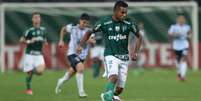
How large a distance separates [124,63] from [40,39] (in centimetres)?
630

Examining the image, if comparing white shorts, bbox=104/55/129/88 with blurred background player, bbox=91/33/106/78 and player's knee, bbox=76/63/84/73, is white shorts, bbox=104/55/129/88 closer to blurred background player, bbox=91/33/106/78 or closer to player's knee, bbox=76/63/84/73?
player's knee, bbox=76/63/84/73

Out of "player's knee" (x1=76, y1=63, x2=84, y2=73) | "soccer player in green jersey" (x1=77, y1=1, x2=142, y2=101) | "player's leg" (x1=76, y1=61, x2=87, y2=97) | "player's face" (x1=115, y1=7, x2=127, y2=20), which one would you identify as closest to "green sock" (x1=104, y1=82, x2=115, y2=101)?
"soccer player in green jersey" (x1=77, y1=1, x2=142, y2=101)

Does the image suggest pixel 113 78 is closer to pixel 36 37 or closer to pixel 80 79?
pixel 80 79

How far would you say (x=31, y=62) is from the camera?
22141mm

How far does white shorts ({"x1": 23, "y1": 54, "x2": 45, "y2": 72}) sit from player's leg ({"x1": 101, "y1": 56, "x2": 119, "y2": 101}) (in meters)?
6.30

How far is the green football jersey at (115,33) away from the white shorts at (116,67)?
0.11 m

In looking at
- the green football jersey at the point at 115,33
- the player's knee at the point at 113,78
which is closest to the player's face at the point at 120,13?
the green football jersey at the point at 115,33

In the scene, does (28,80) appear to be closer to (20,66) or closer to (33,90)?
(33,90)

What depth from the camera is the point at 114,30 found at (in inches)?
633

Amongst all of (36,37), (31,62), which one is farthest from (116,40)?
(31,62)

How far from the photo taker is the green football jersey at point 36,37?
22.0 m

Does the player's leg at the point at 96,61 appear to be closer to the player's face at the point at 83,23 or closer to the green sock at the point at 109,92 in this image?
the player's face at the point at 83,23

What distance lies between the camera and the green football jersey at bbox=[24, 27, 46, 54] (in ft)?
72.0

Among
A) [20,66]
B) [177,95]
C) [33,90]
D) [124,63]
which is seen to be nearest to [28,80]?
[33,90]
